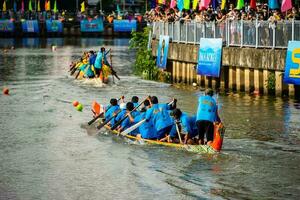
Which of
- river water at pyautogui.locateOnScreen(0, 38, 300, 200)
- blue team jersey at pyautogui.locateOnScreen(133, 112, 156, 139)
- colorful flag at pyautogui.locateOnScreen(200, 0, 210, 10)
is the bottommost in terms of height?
river water at pyautogui.locateOnScreen(0, 38, 300, 200)

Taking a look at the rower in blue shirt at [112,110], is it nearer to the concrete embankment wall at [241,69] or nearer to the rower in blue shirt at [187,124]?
the rower in blue shirt at [187,124]

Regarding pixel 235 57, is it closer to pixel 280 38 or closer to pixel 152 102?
pixel 280 38

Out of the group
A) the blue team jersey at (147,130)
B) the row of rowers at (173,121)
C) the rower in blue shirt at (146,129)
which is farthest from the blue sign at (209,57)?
the blue team jersey at (147,130)

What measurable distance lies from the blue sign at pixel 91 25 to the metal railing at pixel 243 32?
63305 mm

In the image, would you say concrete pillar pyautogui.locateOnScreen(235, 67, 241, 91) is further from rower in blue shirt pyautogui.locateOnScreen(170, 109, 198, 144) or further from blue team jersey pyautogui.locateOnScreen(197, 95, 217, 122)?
blue team jersey pyautogui.locateOnScreen(197, 95, 217, 122)

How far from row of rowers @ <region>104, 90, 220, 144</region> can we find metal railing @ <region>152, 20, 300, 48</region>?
9158mm

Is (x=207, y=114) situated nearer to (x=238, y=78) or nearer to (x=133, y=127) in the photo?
(x=133, y=127)

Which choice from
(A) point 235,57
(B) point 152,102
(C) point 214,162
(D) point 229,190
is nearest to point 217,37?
(A) point 235,57

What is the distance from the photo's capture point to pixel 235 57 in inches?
1315

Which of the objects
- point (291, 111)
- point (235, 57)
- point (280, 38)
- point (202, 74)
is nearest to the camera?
point (291, 111)

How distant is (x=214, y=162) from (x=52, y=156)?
447 centimetres

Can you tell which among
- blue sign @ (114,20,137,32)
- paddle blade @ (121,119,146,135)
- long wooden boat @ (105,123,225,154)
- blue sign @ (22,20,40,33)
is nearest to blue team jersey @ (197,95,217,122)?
long wooden boat @ (105,123,225,154)

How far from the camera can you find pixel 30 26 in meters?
99.9

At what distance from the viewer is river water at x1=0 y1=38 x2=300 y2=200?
680 inches
